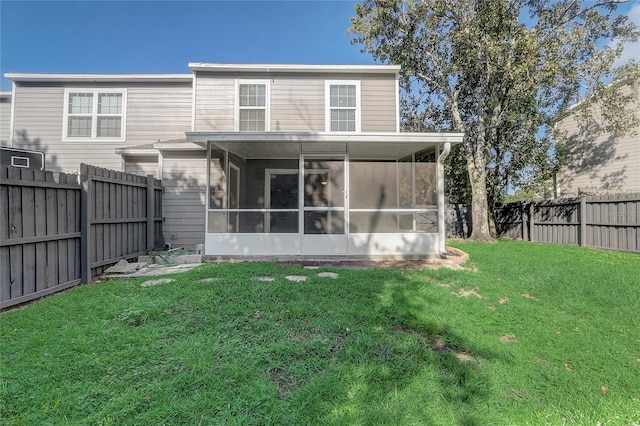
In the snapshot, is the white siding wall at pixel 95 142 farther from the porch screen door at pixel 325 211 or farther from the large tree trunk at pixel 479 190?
the large tree trunk at pixel 479 190

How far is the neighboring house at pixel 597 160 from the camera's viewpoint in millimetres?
11438

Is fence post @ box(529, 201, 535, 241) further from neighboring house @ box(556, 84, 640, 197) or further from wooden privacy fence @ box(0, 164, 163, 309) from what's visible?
wooden privacy fence @ box(0, 164, 163, 309)

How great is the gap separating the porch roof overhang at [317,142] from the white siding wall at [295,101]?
2.07 meters

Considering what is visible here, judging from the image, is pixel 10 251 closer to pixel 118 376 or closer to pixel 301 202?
pixel 118 376

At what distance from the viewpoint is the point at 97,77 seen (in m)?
9.53

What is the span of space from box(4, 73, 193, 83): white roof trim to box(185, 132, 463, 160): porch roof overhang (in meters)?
4.12

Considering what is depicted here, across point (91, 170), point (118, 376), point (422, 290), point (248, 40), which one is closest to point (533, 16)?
point (248, 40)

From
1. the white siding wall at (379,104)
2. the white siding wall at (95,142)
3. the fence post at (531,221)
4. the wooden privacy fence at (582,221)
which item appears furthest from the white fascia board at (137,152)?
the fence post at (531,221)

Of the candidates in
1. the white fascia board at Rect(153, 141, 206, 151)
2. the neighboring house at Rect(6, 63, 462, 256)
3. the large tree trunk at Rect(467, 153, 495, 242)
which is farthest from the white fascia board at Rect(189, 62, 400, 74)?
the large tree trunk at Rect(467, 153, 495, 242)

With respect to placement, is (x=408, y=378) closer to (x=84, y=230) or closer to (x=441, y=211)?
(x=441, y=211)

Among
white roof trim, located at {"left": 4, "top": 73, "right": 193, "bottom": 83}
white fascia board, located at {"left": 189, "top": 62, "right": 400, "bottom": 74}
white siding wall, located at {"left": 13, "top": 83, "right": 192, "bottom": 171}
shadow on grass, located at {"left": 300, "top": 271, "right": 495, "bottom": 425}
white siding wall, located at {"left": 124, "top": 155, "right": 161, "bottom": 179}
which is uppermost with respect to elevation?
white fascia board, located at {"left": 189, "top": 62, "right": 400, "bottom": 74}

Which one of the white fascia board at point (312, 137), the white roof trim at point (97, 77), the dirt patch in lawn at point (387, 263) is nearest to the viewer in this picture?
the dirt patch in lawn at point (387, 263)

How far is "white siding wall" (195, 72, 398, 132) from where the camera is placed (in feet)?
30.0

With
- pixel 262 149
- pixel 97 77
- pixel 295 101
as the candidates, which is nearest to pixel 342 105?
pixel 295 101
